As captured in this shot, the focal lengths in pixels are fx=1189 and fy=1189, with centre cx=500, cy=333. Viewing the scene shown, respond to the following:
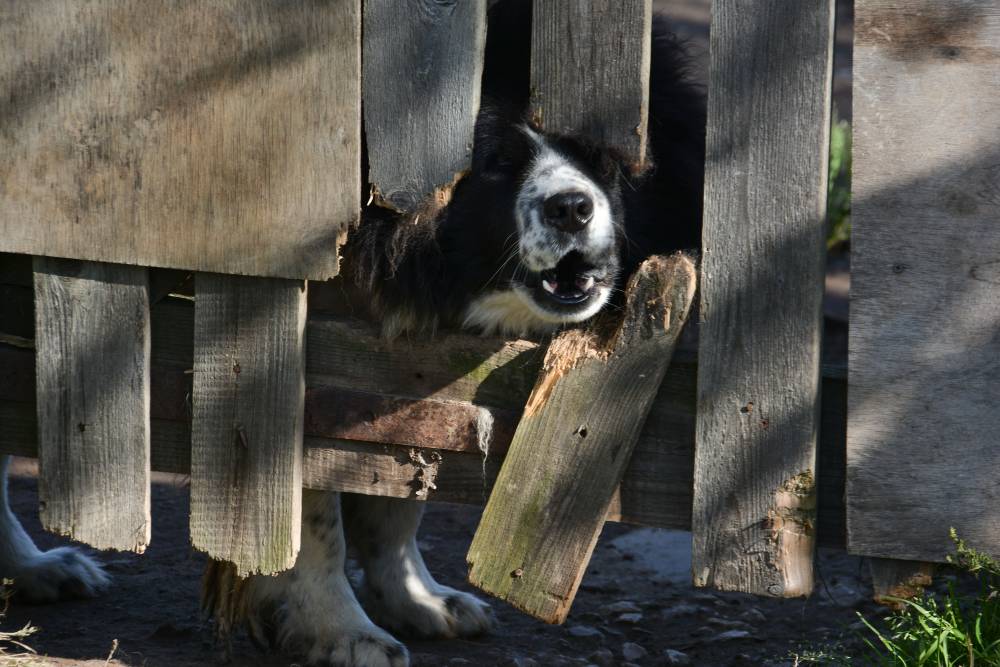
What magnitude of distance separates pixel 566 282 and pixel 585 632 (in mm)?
1290

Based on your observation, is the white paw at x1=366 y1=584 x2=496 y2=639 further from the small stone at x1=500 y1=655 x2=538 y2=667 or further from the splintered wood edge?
the splintered wood edge

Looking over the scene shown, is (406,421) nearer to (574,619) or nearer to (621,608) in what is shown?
(574,619)

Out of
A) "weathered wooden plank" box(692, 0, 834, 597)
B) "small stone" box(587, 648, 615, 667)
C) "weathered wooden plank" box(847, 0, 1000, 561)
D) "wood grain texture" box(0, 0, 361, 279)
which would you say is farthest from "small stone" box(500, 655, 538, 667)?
"wood grain texture" box(0, 0, 361, 279)

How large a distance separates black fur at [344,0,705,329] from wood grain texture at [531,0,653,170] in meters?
0.18

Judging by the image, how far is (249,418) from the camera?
9.25 feet

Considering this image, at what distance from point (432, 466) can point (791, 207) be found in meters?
1.02

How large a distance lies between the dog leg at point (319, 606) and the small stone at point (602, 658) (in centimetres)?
56

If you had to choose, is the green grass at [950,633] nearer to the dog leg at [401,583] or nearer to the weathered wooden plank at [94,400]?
the dog leg at [401,583]

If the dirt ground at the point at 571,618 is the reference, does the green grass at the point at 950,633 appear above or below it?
above

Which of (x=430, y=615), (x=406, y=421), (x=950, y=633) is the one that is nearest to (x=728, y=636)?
(x=430, y=615)

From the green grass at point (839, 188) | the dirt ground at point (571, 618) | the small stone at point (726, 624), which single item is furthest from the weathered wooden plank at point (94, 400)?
the green grass at point (839, 188)

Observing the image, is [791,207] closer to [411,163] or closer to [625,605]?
[411,163]

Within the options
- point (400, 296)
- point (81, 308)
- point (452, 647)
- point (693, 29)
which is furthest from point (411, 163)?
point (693, 29)

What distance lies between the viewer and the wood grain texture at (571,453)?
2611 millimetres
